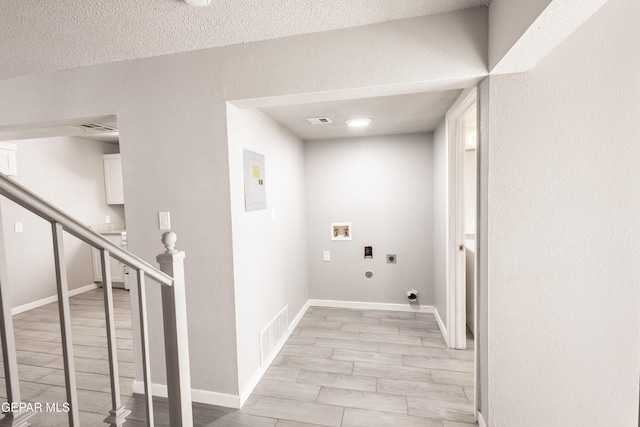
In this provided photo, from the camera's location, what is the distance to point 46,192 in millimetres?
4070

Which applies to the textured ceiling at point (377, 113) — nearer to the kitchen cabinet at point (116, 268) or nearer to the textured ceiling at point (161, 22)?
the textured ceiling at point (161, 22)

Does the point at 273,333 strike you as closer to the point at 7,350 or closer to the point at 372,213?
the point at 372,213

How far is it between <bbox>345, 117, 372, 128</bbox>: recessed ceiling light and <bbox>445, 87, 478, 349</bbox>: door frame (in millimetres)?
670

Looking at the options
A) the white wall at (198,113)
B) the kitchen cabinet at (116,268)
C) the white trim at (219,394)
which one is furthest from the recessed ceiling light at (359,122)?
the kitchen cabinet at (116,268)

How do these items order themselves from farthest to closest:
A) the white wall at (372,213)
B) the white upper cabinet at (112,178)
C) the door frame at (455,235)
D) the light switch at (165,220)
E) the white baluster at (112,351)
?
the white upper cabinet at (112,178) → the white wall at (372,213) → the door frame at (455,235) → the light switch at (165,220) → the white baluster at (112,351)

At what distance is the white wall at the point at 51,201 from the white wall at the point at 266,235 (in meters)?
3.03

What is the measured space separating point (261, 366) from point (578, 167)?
233cm

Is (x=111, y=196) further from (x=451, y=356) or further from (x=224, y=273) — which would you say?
(x=451, y=356)

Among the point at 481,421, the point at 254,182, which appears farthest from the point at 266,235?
the point at 481,421

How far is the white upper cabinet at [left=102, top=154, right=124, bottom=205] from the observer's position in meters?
4.81

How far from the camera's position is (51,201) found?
388 cm

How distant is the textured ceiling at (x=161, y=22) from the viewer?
4.71ft

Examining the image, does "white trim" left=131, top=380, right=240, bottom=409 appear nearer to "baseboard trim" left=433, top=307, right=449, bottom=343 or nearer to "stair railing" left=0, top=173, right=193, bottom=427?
"stair railing" left=0, top=173, right=193, bottom=427

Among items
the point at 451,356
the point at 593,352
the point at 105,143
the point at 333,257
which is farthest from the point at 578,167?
the point at 105,143
